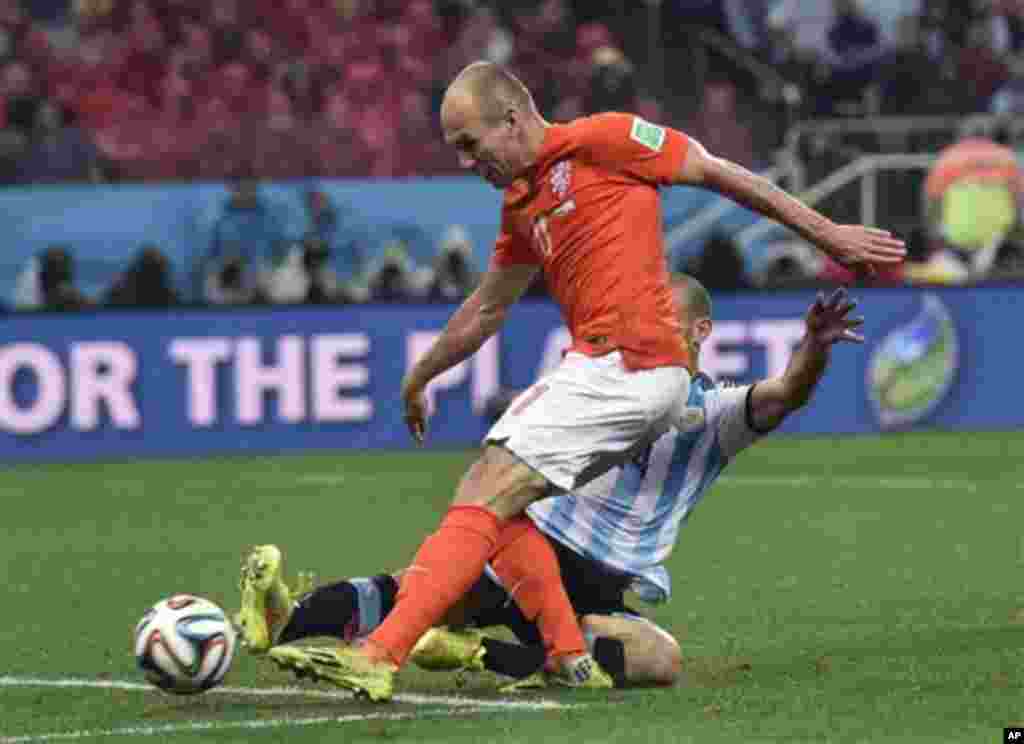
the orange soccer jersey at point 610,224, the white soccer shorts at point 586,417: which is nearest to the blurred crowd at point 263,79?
the orange soccer jersey at point 610,224

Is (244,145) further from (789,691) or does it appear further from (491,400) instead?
(789,691)

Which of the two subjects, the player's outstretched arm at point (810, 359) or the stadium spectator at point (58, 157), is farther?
the stadium spectator at point (58, 157)

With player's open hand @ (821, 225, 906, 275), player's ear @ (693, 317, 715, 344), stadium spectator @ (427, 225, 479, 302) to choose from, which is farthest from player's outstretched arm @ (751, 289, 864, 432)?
stadium spectator @ (427, 225, 479, 302)

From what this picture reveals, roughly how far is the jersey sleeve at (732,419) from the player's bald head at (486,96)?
4.12 feet

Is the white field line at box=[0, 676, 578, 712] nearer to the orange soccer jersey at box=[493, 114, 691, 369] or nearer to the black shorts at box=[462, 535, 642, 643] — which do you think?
the black shorts at box=[462, 535, 642, 643]

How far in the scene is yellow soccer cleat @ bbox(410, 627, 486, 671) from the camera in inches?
290

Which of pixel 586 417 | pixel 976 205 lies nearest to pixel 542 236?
pixel 586 417

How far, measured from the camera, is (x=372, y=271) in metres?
18.3

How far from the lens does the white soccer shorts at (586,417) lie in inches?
271

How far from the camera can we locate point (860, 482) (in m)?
14.1

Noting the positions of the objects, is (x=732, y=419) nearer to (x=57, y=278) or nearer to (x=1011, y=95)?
(x=57, y=278)

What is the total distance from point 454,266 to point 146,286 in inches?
95.9

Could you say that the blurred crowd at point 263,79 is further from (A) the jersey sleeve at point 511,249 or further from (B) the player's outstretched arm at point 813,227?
(B) the player's outstretched arm at point 813,227

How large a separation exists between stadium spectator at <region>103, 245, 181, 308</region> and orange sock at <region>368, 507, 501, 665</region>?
10.2 m
